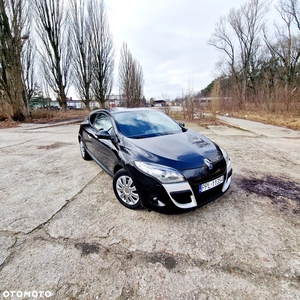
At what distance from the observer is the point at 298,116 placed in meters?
12.2

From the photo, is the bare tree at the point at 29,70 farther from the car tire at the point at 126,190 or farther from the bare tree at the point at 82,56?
the car tire at the point at 126,190

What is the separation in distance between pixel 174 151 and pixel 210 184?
25.0 inches

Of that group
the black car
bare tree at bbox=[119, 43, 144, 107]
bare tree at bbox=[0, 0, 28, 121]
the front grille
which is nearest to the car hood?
the black car

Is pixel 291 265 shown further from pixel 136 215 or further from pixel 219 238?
pixel 136 215

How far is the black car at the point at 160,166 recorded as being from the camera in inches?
82.9

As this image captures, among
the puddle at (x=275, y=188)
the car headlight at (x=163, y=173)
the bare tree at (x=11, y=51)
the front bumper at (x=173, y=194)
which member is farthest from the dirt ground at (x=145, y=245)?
the bare tree at (x=11, y=51)

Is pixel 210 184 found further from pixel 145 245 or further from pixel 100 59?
pixel 100 59

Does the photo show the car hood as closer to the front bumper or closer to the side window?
the front bumper

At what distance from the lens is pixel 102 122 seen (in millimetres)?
3787

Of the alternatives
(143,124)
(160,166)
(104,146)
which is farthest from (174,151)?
(104,146)

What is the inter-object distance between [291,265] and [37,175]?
174 inches

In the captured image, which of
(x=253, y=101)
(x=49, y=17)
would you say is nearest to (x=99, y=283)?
(x=253, y=101)

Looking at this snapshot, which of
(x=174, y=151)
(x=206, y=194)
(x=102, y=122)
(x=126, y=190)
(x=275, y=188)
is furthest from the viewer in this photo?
(x=102, y=122)

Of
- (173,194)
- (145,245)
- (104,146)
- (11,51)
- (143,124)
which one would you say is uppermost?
(11,51)
